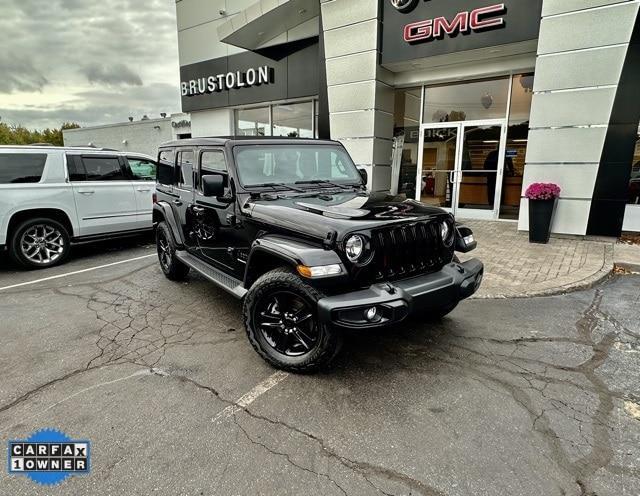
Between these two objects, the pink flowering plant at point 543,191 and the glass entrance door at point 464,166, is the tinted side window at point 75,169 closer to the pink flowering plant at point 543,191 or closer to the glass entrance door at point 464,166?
the glass entrance door at point 464,166

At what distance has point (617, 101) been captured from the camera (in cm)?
708

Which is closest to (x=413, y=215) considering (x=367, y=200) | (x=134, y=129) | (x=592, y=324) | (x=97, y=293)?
(x=367, y=200)

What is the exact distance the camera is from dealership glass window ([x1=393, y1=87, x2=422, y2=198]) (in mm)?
10961

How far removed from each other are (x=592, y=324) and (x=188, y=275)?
524 centimetres

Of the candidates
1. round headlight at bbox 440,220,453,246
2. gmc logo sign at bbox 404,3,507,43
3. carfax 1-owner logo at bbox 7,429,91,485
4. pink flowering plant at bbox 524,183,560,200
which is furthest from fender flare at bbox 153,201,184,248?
gmc logo sign at bbox 404,3,507,43

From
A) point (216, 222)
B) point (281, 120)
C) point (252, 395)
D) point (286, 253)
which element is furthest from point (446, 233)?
point (281, 120)

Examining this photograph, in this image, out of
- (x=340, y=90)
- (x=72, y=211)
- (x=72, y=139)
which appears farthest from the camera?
(x=72, y=139)

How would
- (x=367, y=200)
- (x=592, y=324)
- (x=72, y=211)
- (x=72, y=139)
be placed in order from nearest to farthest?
(x=367, y=200), (x=592, y=324), (x=72, y=211), (x=72, y=139)

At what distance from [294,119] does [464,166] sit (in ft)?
20.1

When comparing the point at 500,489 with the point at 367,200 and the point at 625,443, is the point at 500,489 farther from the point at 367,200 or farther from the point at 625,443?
the point at 367,200

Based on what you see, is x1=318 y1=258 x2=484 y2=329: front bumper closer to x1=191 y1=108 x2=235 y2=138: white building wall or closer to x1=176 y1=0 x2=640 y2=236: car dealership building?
x1=176 y1=0 x2=640 y2=236: car dealership building

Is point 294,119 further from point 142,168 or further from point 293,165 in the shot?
point 293,165

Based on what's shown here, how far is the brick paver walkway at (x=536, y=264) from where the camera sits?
518 cm

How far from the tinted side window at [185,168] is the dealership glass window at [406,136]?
756cm
